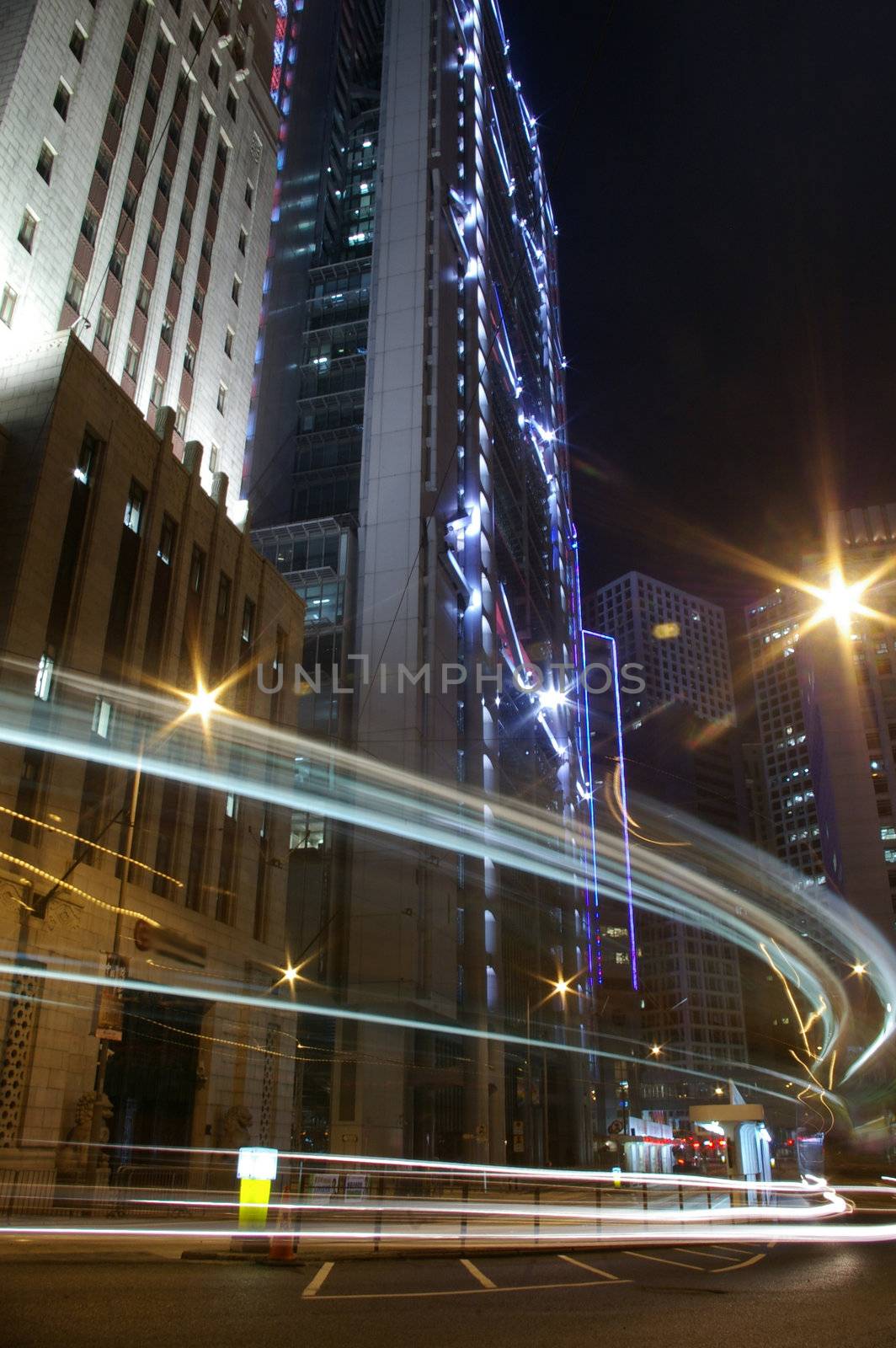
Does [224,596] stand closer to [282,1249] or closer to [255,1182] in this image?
[255,1182]

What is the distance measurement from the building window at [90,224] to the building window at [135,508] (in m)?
11.7

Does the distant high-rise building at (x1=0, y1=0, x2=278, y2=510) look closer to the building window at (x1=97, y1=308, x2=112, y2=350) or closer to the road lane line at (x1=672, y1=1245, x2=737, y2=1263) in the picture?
the building window at (x1=97, y1=308, x2=112, y2=350)

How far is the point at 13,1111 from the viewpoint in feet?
82.4

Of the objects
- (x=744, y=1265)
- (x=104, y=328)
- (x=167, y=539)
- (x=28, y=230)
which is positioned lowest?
(x=744, y=1265)

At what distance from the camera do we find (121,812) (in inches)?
1008

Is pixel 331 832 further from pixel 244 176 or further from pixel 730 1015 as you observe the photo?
pixel 730 1015

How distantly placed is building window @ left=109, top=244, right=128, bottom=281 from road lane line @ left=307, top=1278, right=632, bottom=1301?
4039 cm

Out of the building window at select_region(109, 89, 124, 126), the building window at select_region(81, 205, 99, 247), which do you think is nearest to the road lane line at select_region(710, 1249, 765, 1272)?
the building window at select_region(81, 205, 99, 247)

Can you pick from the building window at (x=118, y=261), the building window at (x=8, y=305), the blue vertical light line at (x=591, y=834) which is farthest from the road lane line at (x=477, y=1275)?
the blue vertical light line at (x=591, y=834)

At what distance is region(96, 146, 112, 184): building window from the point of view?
4118 cm

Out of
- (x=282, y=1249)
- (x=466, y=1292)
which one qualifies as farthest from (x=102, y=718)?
(x=466, y=1292)

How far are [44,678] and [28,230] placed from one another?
1787 centimetres

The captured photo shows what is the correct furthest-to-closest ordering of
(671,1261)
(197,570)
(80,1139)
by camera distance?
1. (197,570)
2. (80,1139)
3. (671,1261)

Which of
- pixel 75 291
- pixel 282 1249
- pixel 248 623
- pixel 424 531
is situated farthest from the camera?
pixel 424 531
